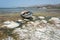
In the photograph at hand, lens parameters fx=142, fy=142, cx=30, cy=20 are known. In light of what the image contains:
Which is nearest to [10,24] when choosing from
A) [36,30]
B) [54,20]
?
[36,30]

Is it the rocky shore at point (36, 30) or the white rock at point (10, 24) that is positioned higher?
the white rock at point (10, 24)

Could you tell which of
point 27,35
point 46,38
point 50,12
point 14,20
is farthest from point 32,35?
point 50,12

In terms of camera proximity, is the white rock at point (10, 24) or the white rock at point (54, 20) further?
the white rock at point (54, 20)

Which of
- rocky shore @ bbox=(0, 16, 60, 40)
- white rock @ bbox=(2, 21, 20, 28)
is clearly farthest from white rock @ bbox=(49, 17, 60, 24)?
white rock @ bbox=(2, 21, 20, 28)

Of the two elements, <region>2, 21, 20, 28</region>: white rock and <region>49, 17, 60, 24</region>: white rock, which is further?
<region>49, 17, 60, 24</region>: white rock

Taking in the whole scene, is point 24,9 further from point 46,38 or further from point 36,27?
point 46,38

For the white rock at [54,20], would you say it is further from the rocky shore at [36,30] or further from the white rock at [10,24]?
the white rock at [10,24]

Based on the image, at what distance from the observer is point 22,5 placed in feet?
5.80

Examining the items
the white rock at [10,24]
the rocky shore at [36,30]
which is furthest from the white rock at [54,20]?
the white rock at [10,24]

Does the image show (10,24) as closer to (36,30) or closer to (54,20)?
(36,30)

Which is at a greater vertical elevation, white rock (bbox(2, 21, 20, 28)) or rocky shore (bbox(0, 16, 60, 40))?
white rock (bbox(2, 21, 20, 28))

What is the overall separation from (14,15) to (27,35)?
304 millimetres

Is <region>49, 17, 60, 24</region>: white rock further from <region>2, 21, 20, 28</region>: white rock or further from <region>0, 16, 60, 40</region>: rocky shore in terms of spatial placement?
<region>2, 21, 20, 28</region>: white rock

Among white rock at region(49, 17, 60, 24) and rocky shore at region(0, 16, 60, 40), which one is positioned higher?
white rock at region(49, 17, 60, 24)
